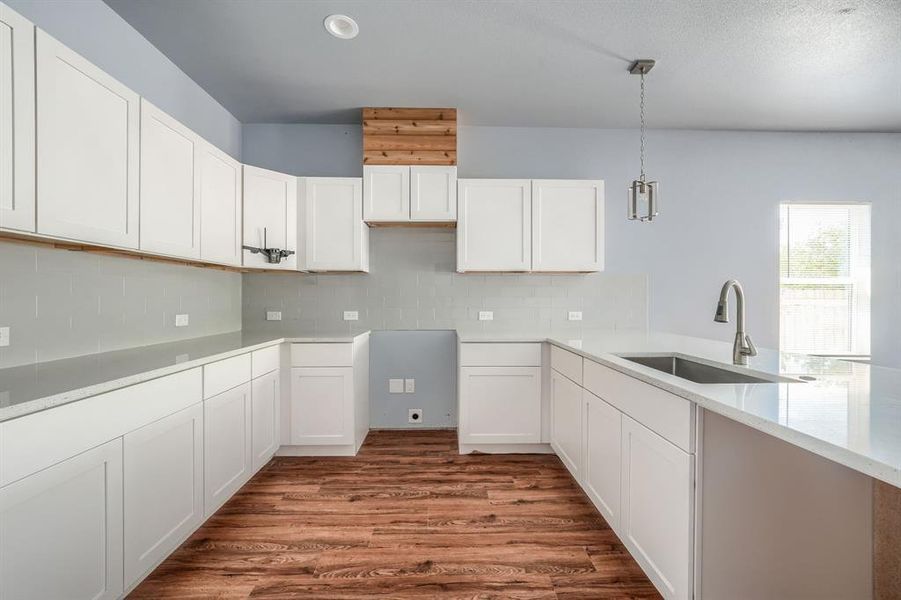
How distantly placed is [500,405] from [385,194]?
187 cm

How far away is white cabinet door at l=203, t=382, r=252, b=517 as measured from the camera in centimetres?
195

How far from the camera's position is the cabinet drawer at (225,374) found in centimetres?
194

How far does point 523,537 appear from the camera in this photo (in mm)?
1931

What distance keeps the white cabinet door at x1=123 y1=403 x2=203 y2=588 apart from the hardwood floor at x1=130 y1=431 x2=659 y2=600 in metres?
0.18

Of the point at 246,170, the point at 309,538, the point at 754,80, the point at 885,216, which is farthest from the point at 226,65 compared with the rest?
the point at 885,216

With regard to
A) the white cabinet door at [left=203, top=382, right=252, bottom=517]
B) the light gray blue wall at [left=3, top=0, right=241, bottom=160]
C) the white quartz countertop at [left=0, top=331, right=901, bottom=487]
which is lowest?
the white cabinet door at [left=203, top=382, right=252, bottom=517]

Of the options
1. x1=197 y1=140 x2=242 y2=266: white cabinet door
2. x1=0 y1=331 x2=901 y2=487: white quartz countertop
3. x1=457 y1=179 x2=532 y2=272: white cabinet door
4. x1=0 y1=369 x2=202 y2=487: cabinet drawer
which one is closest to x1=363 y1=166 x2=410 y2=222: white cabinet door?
x1=457 y1=179 x2=532 y2=272: white cabinet door

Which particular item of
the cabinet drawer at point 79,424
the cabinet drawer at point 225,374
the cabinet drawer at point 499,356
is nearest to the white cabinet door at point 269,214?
the cabinet drawer at point 225,374

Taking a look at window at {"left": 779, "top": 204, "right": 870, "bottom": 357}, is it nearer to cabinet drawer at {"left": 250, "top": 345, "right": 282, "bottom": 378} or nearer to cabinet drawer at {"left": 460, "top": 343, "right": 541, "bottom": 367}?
cabinet drawer at {"left": 460, "top": 343, "right": 541, "bottom": 367}

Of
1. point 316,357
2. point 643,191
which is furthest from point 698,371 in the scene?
point 316,357

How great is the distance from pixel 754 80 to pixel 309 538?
4037 mm

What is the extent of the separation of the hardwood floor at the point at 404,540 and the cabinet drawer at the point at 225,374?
0.71m

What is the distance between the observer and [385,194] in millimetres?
3086

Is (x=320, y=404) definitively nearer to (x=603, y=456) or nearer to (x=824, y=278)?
(x=603, y=456)
